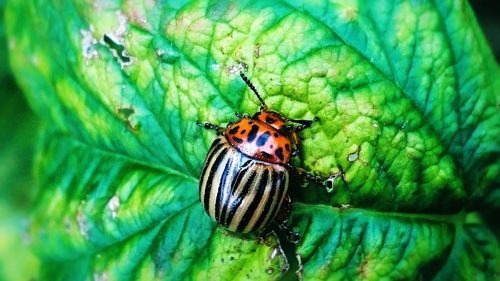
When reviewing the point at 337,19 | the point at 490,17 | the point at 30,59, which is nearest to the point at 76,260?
the point at 30,59

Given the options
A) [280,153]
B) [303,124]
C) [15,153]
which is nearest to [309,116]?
[303,124]

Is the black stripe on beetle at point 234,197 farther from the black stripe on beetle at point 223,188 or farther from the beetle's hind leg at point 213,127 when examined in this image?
the beetle's hind leg at point 213,127

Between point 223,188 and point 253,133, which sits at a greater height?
point 253,133

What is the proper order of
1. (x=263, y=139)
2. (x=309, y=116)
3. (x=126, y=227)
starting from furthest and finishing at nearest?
(x=126, y=227)
(x=263, y=139)
(x=309, y=116)

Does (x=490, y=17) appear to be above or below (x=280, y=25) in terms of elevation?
above

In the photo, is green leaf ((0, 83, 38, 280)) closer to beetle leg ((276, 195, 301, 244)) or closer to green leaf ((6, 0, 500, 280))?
green leaf ((6, 0, 500, 280))

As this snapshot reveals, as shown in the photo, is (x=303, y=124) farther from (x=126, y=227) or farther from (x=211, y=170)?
(x=126, y=227)

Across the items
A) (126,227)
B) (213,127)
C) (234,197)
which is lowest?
(234,197)

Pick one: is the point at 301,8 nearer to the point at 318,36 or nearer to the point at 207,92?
the point at 318,36
